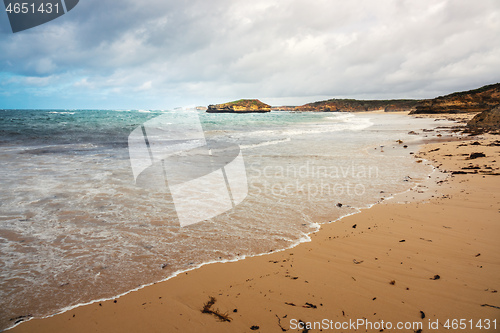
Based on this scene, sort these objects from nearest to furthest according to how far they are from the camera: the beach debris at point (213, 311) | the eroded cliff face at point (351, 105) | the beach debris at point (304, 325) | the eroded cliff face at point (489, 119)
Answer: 1. the beach debris at point (304, 325)
2. the beach debris at point (213, 311)
3. the eroded cliff face at point (489, 119)
4. the eroded cliff face at point (351, 105)

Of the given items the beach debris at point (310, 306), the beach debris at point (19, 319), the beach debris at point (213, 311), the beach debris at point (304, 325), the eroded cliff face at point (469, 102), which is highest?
the eroded cliff face at point (469, 102)

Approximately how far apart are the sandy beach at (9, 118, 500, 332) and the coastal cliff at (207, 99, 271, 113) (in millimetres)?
109881

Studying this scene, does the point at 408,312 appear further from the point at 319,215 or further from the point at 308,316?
the point at 319,215

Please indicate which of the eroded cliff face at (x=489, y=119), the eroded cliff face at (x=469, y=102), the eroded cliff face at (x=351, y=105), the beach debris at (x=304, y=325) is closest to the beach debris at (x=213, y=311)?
the beach debris at (x=304, y=325)

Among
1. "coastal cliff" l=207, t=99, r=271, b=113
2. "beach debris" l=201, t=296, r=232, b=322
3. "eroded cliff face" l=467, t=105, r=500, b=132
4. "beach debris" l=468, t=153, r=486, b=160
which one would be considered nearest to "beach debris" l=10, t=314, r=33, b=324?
"beach debris" l=201, t=296, r=232, b=322

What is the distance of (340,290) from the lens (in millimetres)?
2627

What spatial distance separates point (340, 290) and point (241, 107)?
112195 mm

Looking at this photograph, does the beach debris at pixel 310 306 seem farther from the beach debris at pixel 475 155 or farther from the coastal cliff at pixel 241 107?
the coastal cliff at pixel 241 107

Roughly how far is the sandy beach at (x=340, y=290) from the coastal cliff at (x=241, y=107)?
4326 inches

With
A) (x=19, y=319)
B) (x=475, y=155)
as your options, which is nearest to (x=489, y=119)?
(x=475, y=155)

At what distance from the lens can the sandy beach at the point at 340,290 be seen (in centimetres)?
224

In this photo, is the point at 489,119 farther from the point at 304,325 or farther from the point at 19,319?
the point at 19,319

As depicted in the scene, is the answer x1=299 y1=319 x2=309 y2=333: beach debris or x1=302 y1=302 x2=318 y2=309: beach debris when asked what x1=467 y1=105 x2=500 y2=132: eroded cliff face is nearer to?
x1=302 y1=302 x2=318 y2=309: beach debris

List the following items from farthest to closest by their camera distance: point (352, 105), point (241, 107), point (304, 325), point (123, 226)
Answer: point (352, 105)
point (241, 107)
point (123, 226)
point (304, 325)
